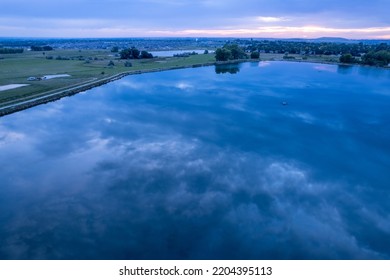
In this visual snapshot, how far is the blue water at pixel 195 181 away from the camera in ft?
43.4

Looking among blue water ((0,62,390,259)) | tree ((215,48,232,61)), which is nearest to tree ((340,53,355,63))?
tree ((215,48,232,61))

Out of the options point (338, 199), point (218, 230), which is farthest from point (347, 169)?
point (218, 230)

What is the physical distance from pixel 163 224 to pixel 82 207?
4541mm

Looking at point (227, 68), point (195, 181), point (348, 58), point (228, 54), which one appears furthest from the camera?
point (228, 54)

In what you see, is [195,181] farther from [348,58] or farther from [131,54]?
[131,54]

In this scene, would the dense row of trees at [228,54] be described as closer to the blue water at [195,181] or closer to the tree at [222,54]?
the tree at [222,54]

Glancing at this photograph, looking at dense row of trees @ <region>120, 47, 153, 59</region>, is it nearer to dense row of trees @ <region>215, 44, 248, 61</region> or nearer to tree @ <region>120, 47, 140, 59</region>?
tree @ <region>120, 47, 140, 59</region>

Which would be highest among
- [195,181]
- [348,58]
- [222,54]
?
[222,54]

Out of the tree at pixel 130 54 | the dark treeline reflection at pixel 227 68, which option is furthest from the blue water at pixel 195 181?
the tree at pixel 130 54

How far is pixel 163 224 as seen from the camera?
47.0 feet

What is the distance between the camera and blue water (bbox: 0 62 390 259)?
43.4 feet

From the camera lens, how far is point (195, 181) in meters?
18.1

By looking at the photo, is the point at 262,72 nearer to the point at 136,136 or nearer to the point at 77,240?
the point at 136,136

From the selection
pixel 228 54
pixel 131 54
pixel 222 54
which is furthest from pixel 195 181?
pixel 131 54
